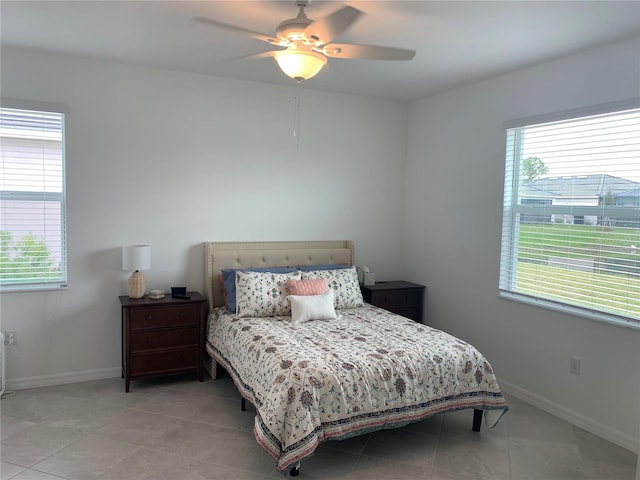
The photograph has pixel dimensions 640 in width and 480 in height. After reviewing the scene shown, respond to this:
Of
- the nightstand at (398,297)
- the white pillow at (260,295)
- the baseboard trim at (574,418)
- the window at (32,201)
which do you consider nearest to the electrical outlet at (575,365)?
the baseboard trim at (574,418)

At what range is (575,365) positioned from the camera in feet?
11.1

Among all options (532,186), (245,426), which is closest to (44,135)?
(245,426)

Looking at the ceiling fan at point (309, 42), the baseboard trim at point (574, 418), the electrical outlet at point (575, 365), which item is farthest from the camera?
the electrical outlet at point (575, 365)

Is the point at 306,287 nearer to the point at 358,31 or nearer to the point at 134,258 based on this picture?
the point at 134,258

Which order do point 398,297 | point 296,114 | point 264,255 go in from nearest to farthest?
point 264,255
point 296,114
point 398,297

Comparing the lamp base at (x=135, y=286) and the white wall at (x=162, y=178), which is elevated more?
the white wall at (x=162, y=178)

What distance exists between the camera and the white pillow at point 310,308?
11.9ft

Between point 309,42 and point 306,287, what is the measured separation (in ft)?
6.74

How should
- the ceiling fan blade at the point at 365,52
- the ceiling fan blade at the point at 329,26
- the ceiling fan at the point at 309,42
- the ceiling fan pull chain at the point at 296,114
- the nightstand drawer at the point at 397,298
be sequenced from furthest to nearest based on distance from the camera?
1. the nightstand drawer at the point at 397,298
2. the ceiling fan pull chain at the point at 296,114
3. the ceiling fan blade at the point at 365,52
4. the ceiling fan at the point at 309,42
5. the ceiling fan blade at the point at 329,26

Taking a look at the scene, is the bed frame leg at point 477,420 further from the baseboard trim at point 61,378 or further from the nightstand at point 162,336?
the baseboard trim at point 61,378

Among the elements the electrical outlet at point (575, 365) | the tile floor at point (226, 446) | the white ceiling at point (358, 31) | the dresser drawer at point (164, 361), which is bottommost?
the tile floor at point (226, 446)

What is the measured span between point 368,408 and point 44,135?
10.9 ft

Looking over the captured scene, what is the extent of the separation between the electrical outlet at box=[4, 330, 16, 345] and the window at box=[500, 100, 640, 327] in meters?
4.13

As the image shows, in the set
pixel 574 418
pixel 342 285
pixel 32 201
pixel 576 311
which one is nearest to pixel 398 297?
pixel 342 285
